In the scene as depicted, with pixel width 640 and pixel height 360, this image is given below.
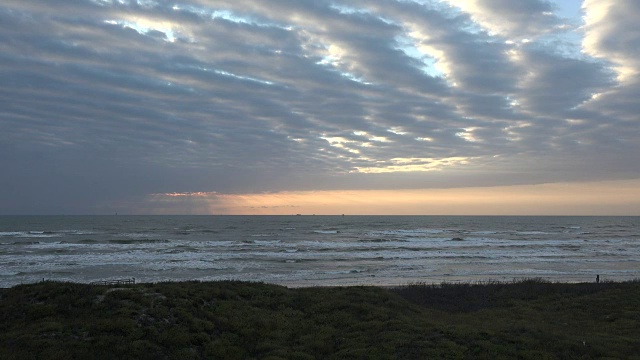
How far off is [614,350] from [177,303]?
12616 millimetres

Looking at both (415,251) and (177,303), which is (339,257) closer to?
(415,251)

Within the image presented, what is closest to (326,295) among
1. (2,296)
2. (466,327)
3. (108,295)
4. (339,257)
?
(466,327)

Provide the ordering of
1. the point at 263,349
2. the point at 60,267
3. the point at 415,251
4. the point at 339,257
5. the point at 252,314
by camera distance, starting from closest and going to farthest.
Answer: the point at 263,349 < the point at 252,314 < the point at 60,267 < the point at 339,257 < the point at 415,251

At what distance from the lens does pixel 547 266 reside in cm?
4212

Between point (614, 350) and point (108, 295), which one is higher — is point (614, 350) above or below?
below

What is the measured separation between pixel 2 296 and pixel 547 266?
141 ft

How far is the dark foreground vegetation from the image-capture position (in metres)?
11.0

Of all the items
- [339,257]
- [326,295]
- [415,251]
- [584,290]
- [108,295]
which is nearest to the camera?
[108,295]

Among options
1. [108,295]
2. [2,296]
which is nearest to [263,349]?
[108,295]

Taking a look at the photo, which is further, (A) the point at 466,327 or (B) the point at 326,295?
(B) the point at 326,295

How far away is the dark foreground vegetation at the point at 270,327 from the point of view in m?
11.0

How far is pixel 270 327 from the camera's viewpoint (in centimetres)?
1361

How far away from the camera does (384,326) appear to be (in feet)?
45.7

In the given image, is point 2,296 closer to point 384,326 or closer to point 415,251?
point 384,326
